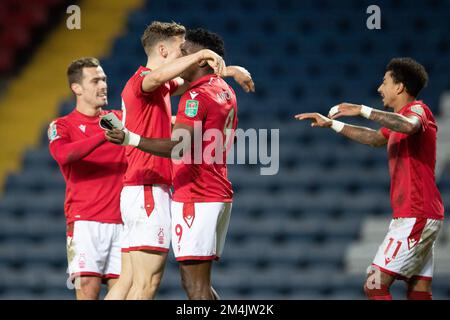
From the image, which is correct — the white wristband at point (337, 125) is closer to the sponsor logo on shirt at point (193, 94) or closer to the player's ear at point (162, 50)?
the sponsor logo on shirt at point (193, 94)

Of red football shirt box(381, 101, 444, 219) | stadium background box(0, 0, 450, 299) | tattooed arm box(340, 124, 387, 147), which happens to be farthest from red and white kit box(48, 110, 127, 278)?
stadium background box(0, 0, 450, 299)

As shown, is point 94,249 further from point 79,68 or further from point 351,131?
point 351,131

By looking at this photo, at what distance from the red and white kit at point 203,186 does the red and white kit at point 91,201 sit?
0.81m

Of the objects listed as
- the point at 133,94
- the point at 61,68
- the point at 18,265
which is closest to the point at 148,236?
the point at 133,94

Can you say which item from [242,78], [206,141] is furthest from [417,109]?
[206,141]

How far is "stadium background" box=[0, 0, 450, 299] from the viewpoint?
29.5 feet

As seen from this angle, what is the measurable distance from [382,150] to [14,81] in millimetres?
4967

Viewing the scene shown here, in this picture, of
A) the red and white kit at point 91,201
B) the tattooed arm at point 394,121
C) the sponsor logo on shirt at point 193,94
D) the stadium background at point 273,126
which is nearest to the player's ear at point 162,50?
the sponsor logo on shirt at point 193,94

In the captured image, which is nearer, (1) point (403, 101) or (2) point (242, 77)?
(2) point (242, 77)

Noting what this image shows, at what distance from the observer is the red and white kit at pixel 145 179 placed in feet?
17.5

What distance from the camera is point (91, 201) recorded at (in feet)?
19.2

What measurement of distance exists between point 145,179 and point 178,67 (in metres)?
0.77

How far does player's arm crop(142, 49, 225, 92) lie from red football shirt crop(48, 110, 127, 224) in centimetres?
76

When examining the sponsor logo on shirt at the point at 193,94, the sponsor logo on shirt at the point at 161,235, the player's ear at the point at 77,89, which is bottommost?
the sponsor logo on shirt at the point at 161,235
